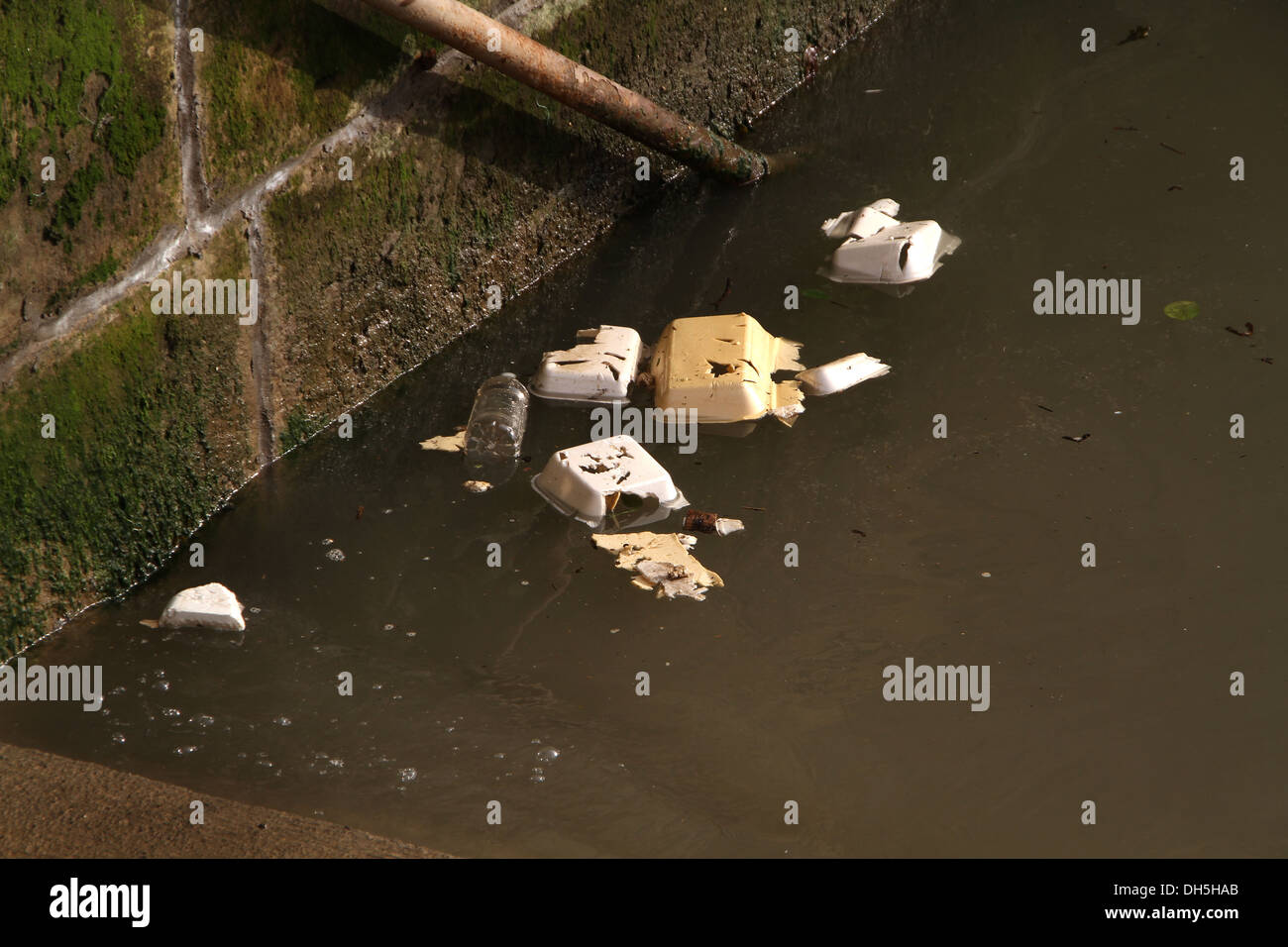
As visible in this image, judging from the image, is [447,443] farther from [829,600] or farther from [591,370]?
[829,600]

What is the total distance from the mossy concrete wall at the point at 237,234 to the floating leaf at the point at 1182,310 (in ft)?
5.71

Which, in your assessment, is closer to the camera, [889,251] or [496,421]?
[496,421]

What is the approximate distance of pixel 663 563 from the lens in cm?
291

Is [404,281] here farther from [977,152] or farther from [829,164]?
[977,152]

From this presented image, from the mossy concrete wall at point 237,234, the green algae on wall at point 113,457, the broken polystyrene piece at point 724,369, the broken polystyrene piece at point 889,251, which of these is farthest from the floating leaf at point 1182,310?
the green algae on wall at point 113,457

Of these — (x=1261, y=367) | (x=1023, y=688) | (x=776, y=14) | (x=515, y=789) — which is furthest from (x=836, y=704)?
(x=776, y=14)

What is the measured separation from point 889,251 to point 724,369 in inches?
29.8

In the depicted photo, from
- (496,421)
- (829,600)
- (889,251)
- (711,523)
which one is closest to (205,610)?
(496,421)

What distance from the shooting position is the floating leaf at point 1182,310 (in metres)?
3.56

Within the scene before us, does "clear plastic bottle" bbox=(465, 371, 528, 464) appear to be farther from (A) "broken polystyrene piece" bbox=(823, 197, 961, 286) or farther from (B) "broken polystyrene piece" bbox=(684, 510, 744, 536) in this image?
(A) "broken polystyrene piece" bbox=(823, 197, 961, 286)

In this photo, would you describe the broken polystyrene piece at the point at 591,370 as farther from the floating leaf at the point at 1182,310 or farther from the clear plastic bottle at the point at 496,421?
the floating leaf at the point at 1182,310

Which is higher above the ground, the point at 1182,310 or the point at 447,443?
the point at 1182,310

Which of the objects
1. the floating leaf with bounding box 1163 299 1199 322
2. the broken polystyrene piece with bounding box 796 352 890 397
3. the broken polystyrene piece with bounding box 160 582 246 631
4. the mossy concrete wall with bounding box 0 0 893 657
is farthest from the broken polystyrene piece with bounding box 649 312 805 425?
the broken polystyrene piece with bounding box 160 582 246 631

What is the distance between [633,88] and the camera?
14.0 ft
